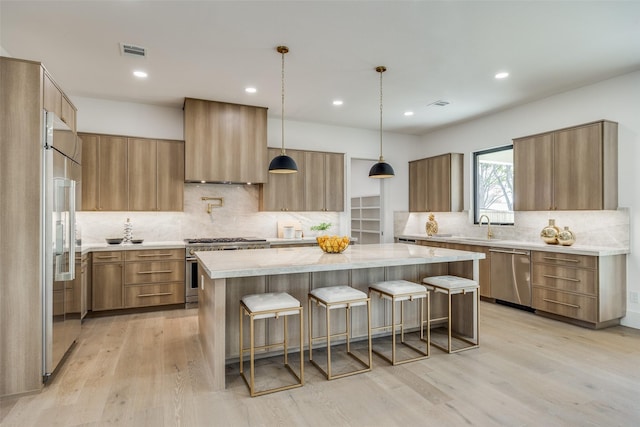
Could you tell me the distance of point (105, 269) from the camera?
14.9ft

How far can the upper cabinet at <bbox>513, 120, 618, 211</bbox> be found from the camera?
162 inches

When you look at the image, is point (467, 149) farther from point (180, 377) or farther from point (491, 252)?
point (180, 377)

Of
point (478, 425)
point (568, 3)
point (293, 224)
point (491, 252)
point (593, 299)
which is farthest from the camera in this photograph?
point (293, 224)

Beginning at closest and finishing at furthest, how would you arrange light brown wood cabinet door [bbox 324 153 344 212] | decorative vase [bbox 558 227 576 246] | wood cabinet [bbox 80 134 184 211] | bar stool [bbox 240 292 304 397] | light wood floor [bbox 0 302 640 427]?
light wood floor [bbox 0 302 640 427] → bar stool [bbox 240 292 304 397] → decorative vase [bbox 558 227 576 246] → wood cabinet [bbox 80 134 184 211] → light brown wood cabinet door [bbox 324 153 344 212]

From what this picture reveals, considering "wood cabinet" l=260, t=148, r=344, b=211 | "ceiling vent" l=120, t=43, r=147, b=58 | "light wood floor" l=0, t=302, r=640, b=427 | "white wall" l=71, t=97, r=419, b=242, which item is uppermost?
"ceiling vent" l=120, t=43, r=147, b=58

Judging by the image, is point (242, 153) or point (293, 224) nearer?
point (242, 153)

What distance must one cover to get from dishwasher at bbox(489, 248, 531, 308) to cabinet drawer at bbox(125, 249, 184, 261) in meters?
4.40

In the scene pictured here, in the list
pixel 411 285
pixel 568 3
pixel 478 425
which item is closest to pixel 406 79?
pixel 568 3

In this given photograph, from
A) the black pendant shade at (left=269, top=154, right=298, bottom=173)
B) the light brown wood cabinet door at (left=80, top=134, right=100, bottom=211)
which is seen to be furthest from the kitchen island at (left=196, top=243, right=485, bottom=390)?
the light brown wood cabinet door at (left=80, top=134, right=100, bottom=211)

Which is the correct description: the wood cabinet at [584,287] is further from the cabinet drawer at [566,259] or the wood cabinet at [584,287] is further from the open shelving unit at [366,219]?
the open shelving unit at [366,219]

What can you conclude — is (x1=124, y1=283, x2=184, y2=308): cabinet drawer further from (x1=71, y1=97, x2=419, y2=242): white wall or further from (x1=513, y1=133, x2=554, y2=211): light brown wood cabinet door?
(x1=513, y1=133, x2=554, y2=211): light brown wood cabinet door

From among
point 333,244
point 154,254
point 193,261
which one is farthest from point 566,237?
point 154,254

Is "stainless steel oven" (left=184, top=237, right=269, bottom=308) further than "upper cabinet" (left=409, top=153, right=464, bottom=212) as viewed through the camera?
No

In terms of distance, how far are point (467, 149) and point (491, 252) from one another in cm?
202
